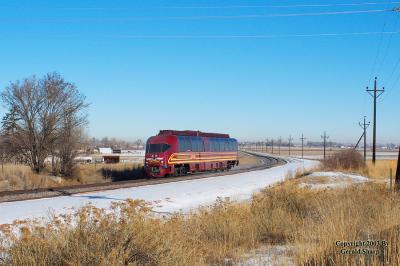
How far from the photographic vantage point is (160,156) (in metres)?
30.5

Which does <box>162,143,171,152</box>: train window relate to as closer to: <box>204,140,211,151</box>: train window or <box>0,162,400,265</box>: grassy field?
<box>204,140,211,151</box>: train window

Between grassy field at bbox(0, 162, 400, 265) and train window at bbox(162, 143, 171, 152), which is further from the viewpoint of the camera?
train window at bbox(162, 143, 171, 152)

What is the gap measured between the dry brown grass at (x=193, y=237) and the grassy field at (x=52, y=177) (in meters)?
18.2

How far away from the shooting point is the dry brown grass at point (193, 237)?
566 centimetres

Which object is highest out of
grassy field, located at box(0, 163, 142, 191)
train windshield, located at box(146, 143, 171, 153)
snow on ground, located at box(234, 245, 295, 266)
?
train windshield, located at box(146, 143, 171, 153)

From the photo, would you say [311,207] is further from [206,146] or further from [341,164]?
[341,164]

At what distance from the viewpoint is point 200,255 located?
6.53m

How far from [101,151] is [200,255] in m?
130

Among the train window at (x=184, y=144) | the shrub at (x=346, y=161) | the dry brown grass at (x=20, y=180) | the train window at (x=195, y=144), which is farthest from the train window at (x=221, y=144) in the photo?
the dry brown grass at (x=20, y=180)

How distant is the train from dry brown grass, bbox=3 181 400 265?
63.9 feet

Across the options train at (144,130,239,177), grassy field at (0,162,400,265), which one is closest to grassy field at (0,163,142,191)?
train at (144,130,239,177)

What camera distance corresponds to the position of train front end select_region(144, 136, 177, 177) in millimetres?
30484

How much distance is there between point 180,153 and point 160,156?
178 centimetres

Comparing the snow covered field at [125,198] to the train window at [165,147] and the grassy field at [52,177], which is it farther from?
the grassy field at [52,177]
